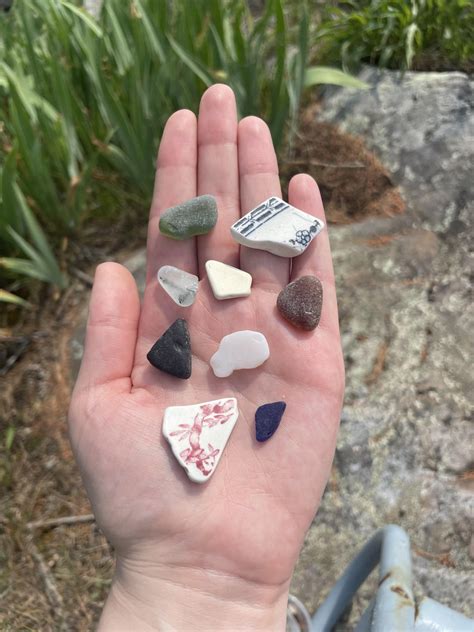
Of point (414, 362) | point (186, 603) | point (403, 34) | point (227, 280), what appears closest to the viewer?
point (186, 603)

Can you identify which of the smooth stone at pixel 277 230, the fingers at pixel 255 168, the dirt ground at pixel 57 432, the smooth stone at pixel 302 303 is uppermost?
the fingers at pixel 255 168

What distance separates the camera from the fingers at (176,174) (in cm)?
149

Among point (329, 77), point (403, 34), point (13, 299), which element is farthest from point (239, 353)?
point (403, 34)

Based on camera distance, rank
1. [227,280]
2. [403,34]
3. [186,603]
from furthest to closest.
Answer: [403,34]
[227,280]
[186,603]

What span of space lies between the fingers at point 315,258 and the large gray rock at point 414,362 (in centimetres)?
43

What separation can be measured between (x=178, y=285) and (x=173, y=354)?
0.18 meters

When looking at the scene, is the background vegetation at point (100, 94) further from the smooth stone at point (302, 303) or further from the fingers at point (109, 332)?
the smooth stone at point (302, 303)

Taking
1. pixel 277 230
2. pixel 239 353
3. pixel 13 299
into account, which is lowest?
pixel 13 299

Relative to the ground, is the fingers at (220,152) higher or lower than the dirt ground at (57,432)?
higher

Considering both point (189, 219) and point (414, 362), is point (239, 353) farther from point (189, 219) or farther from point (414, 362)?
point (414, 362)

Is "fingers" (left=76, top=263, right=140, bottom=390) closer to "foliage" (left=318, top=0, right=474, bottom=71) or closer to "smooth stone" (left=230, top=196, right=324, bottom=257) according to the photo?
"smooth stone" (left=230, top=196, right=324, bottom=257)

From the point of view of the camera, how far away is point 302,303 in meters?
1.31

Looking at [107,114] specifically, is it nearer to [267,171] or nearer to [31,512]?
[267,171]

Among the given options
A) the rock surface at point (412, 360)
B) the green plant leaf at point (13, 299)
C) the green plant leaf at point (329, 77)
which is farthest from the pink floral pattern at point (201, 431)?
the green plant leaf at point (329, 77)
